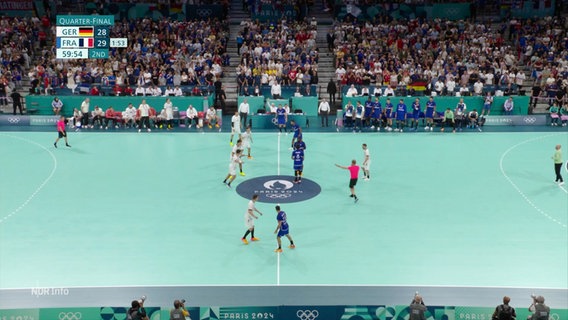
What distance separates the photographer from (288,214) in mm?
20219

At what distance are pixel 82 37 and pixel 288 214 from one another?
2110 cm

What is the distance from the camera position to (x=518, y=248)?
693 inches

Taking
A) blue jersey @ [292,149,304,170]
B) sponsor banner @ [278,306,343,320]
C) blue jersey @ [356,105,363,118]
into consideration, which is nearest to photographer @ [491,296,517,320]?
sponsor banner @ [278,306,343,320]

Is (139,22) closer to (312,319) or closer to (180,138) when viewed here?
(180,138)

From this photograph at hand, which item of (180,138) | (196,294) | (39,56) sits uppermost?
(39,56)

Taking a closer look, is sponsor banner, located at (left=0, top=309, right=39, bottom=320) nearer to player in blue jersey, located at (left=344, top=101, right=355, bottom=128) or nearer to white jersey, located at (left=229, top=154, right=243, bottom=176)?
white jersey, located at (left=229, top=154, right=243, bottom=176)

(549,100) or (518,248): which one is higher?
(549,100)

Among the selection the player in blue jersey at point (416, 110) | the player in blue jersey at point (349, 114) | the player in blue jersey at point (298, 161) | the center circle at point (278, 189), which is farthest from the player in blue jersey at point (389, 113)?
the player in blue jersey at point (298, 161)

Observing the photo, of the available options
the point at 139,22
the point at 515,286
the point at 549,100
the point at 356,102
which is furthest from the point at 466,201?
the point at 139,22

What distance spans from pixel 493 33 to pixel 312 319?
116 ft

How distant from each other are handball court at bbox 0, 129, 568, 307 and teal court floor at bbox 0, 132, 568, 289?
6 cm

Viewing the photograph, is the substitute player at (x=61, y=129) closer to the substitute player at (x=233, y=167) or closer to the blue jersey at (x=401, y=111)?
the substitute player at (x=233, y=167)

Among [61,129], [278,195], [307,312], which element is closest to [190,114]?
[61,129]

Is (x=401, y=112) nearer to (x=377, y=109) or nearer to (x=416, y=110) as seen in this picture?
(x=416, y=110)
